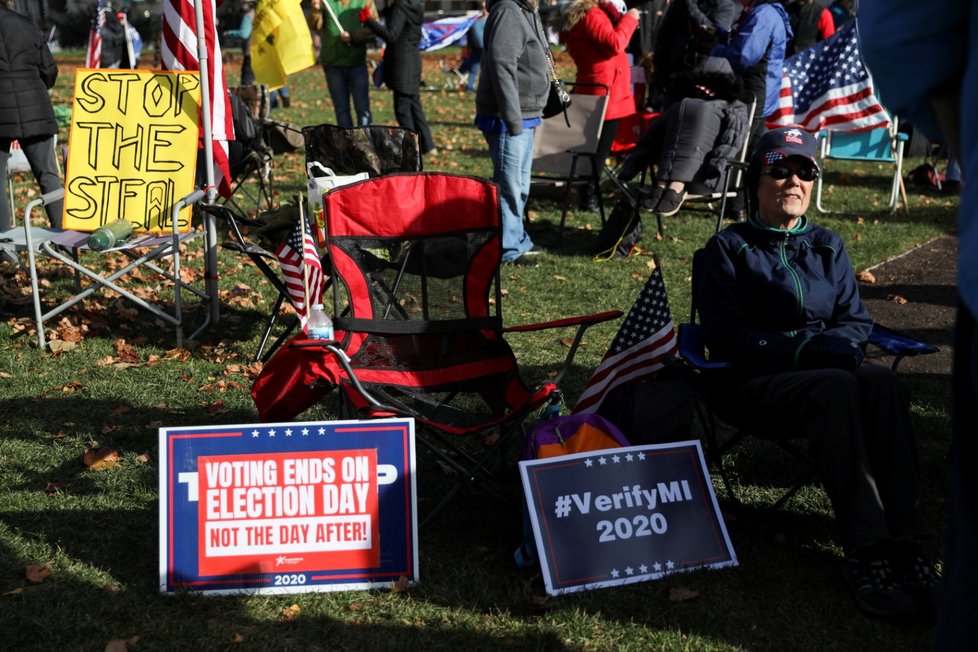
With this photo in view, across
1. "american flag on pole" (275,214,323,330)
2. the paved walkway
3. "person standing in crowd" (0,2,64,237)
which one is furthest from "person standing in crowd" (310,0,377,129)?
"american flag on pole" (275,214,323,330)

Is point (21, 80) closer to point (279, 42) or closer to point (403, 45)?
point (279, 42)

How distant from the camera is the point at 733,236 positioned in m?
3.92

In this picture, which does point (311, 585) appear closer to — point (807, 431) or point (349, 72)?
point (807, 431)

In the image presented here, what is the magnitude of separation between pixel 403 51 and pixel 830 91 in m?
4.04

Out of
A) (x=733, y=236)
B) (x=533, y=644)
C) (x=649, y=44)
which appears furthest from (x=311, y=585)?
(x=649, y=44)

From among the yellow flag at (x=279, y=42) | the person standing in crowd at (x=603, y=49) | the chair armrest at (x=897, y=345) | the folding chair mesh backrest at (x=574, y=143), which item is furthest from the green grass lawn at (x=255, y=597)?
the person standing in crowd at (x=603, y=49)

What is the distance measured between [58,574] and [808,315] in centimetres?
268

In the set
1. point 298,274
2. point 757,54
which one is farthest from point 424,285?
point 757,54

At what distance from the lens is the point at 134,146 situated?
6.21m

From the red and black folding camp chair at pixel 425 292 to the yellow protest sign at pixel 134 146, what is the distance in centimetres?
213

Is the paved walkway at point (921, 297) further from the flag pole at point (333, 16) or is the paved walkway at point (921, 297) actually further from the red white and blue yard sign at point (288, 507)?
the flag pole at point (333, 16)

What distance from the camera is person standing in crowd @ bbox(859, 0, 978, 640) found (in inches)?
65.5

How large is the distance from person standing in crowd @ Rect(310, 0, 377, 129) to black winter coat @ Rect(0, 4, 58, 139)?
346 centimetres

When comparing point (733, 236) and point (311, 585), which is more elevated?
point (733, 236)
